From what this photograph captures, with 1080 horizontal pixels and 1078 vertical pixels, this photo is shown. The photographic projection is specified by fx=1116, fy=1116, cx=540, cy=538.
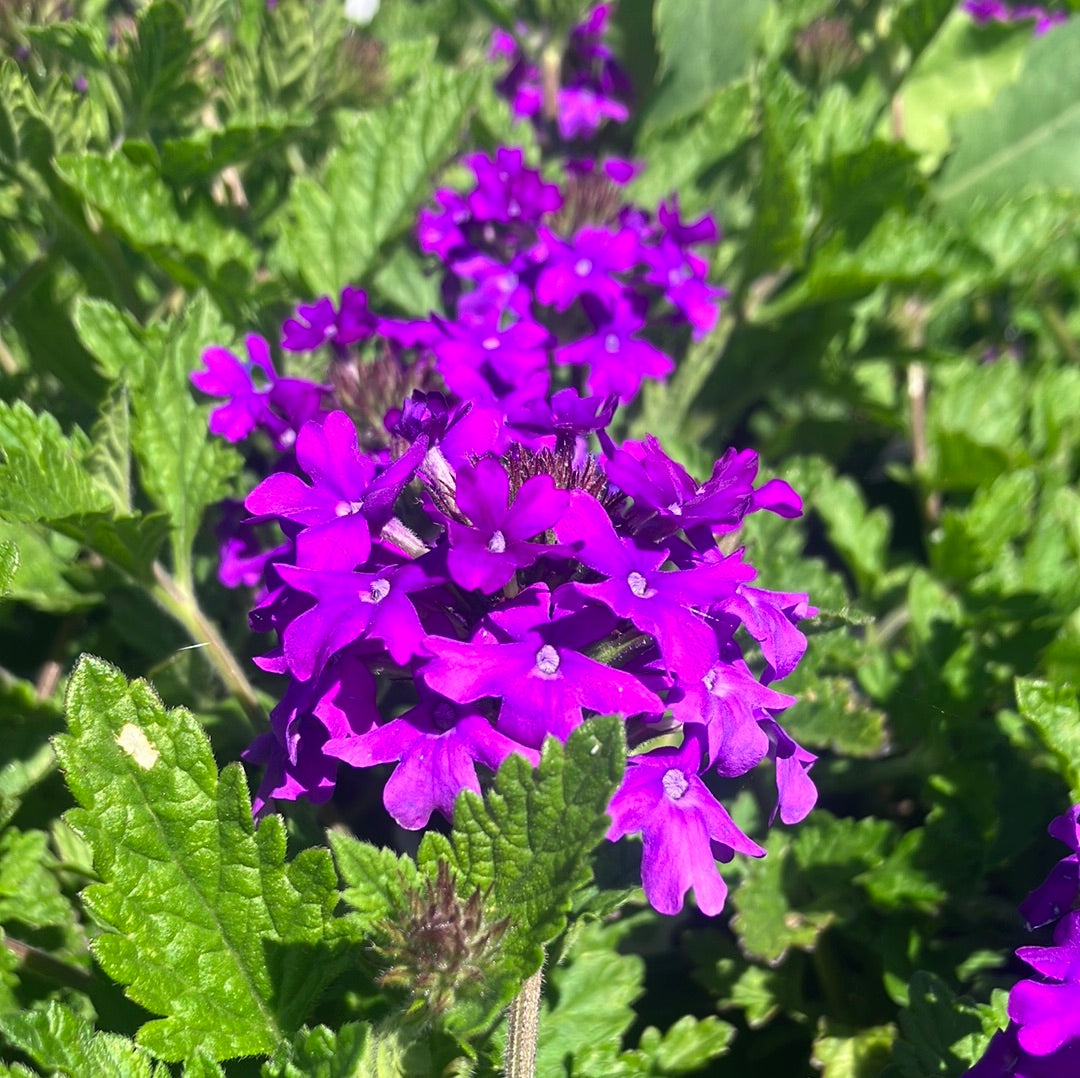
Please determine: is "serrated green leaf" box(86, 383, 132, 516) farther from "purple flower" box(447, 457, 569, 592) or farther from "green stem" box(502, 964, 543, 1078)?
"green stem" box(502, 964, 543, 1078)

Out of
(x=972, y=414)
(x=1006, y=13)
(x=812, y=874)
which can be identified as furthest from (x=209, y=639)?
(x=1006, y=13)

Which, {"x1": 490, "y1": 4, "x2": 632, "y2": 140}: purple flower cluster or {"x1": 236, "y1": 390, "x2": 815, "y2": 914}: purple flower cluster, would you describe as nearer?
{"x1": 236, "y1": 390, "x2": 815, "y2": 914}: purple flower cluster

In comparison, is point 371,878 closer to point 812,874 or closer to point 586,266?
point 812,874

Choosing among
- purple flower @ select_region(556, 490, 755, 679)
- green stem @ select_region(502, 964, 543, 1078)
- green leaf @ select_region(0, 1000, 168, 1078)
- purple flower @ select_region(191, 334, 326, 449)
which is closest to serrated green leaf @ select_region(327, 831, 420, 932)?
green stem @ select_region(502, 964, 543, 1078)

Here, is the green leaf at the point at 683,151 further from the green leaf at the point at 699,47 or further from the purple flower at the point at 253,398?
the purple flower at the point at 253,398

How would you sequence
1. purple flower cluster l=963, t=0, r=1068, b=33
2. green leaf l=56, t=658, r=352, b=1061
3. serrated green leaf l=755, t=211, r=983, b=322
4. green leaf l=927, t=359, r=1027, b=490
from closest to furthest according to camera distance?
green leaf l=56, t=658, r=352, b=1061, serrated green leaf l=755, t=211, r=983, b=322, green leaf l=927, t=359, r=1027, b=490, purple flower cluster l=963, t=0, r=1068, b=33

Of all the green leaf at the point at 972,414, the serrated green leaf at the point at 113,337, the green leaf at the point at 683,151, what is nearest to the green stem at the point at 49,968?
the serrated green leaf at the point at 113,337
